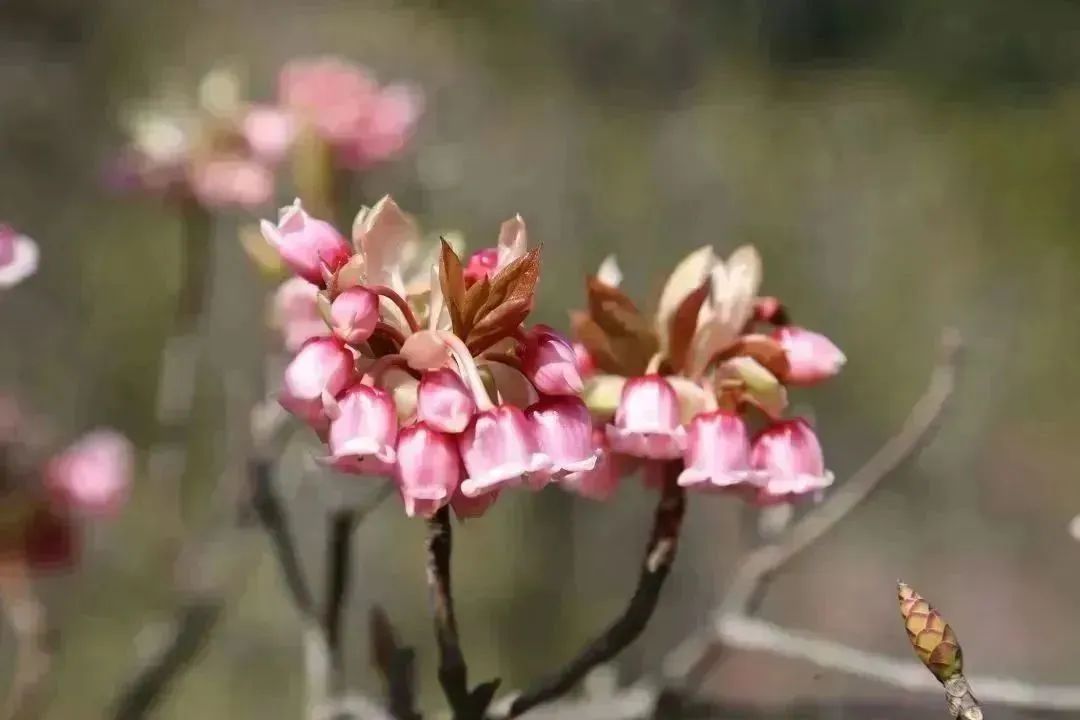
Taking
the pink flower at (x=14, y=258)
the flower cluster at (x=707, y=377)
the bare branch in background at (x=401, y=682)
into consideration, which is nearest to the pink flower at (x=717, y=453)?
the flower cluster at (x=707, y=377)

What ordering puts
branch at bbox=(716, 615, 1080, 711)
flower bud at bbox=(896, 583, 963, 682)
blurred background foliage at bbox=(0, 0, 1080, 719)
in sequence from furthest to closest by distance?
1. blurred background foliage at bbox=(0, 0, 1080, 719)
2. branch at bbox=(716, 615, 1080, 711)
3. flower bud at bbox=(896, 583, 963, 682)

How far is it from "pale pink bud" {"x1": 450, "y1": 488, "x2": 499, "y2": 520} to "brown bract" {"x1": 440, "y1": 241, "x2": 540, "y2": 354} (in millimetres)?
40

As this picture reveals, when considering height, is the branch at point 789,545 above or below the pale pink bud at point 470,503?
below

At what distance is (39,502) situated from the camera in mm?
456

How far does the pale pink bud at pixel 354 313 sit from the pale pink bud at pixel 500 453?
3cm

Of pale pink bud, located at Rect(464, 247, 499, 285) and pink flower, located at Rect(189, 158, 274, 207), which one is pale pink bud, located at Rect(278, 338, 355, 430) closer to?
pale pink bud, located at Rect(464, 247, 499, 285)

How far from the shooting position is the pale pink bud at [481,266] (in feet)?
0.81

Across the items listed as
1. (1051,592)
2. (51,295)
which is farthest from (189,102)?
(1051,592)

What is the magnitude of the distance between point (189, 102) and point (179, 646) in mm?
301

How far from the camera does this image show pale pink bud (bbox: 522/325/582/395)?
0.24 metres

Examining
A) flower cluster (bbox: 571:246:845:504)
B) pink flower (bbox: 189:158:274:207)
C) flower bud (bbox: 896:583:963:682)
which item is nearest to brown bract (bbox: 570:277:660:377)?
flower cluster (bbox: 571:246:845:504)

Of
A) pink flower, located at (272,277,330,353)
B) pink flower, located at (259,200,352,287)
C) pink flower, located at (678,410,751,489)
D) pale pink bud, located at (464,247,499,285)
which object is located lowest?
pink flower, located at (678,410,751,489)

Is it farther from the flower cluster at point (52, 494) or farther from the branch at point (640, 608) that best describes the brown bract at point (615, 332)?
the flower cluster at point (52, 494)

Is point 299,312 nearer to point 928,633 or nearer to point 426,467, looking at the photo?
point 426,467
